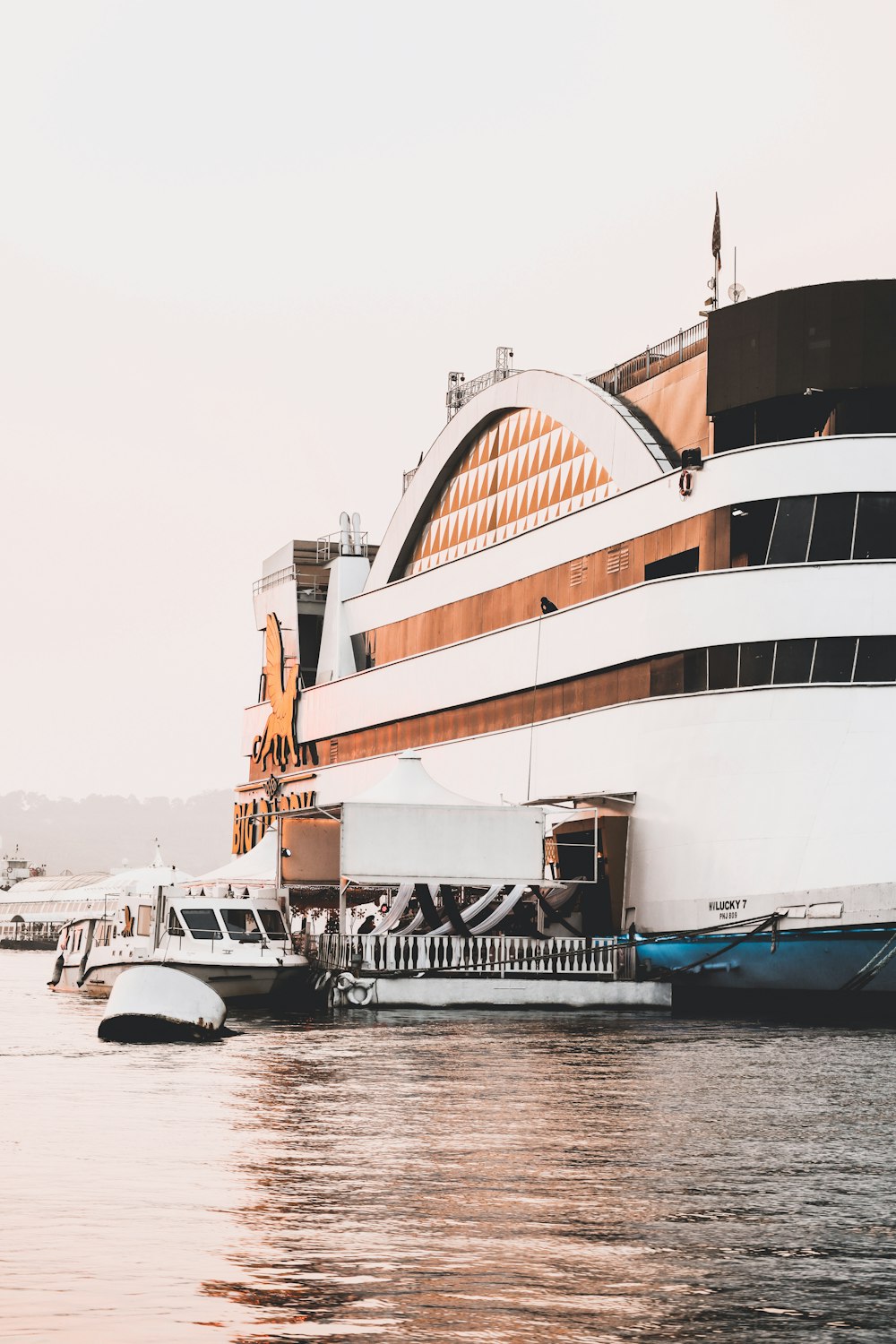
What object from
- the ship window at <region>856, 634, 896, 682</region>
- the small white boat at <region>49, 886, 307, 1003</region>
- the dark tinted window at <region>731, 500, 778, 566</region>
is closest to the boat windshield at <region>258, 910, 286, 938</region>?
the small white boat at <region>49, 886, 307, 1003</region>

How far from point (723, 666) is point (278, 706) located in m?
35.9

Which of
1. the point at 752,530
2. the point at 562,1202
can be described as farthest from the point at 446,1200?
the point at 752,530

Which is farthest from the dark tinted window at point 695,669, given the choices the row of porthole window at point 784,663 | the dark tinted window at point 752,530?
the dark tinted window at point 752,530

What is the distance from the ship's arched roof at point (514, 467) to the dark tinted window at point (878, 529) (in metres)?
7.65

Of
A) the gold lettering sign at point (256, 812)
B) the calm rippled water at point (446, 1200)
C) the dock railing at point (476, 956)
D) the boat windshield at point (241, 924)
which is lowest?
the calm rippled water at point (446, 1200)

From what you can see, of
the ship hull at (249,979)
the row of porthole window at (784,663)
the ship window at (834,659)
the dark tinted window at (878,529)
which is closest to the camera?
the row of porthole window at (784,663)

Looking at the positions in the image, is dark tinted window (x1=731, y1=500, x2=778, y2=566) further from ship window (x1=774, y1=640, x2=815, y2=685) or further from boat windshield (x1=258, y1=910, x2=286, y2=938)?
boat windshield (x1=258, y1=910, x2=286, y2=938)

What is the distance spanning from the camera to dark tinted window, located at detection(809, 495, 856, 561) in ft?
139

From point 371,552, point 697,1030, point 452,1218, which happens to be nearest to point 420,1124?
point 452,1218

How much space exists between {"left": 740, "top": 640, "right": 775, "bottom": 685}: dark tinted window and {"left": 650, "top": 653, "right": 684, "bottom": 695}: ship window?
213cm

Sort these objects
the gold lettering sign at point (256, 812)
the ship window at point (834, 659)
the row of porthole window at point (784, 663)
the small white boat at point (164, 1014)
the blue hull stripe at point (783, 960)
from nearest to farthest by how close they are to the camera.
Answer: the small white boat at point (164, 1014), the blue hull stripe at point (783, 960), the row of porthole window at point (784, 663), the ship window at point (834, 659), the gold lettering sign at point (256, 812)

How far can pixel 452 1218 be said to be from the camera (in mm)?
13695

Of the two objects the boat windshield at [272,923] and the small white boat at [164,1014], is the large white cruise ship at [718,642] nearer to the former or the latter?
the boat windshield at [272,923]

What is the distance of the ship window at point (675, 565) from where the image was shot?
152 feet
